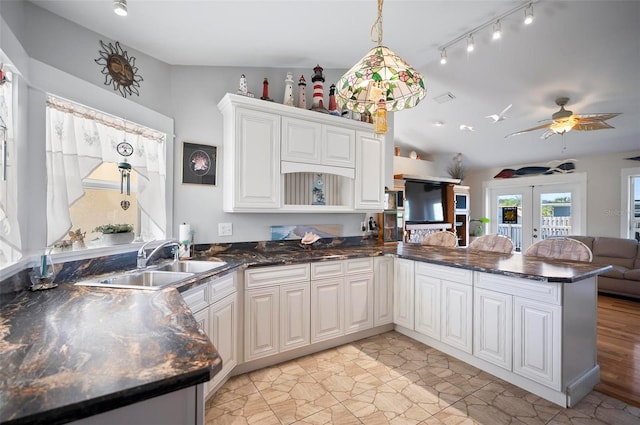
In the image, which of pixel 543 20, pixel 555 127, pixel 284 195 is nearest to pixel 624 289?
pixel 555 127

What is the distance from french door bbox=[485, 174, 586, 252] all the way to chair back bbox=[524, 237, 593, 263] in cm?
388

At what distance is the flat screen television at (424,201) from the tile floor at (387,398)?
3776 mm

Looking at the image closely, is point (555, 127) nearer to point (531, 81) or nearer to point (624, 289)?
point (531, 81)

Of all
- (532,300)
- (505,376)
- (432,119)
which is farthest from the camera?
(432,119)

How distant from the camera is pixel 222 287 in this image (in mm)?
2115

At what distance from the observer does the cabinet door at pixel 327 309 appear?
2.68 m

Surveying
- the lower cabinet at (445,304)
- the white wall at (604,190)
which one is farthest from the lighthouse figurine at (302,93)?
the white wall at (604,190)

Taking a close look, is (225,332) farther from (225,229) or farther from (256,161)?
(256,161)

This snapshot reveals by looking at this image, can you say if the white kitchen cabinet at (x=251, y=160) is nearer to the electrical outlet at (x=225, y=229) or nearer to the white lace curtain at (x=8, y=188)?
the electrical outlet at (x=225, y=229)

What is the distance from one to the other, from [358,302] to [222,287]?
139 cm

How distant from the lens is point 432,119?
17.5 feet

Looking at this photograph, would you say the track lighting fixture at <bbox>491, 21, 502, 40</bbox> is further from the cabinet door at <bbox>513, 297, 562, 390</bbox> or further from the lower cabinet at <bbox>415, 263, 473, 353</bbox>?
the cabinet door at <bbox>513, 297, 562, 390</bbox>

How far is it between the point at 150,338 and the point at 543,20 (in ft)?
12.4

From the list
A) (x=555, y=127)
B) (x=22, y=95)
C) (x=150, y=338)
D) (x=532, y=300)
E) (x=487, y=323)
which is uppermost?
(x=555, y=127)
